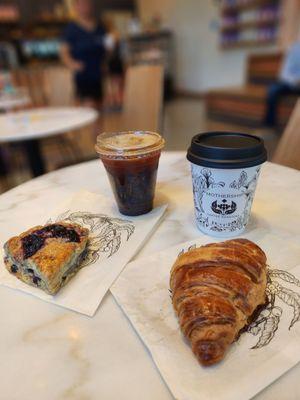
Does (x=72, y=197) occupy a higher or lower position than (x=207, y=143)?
lower

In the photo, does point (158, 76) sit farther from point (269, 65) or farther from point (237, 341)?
point (269, 65)

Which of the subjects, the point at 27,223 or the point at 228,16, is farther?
the point at 228,16

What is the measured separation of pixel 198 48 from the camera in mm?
6723

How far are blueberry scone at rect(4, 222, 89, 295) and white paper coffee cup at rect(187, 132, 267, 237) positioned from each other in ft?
0.78

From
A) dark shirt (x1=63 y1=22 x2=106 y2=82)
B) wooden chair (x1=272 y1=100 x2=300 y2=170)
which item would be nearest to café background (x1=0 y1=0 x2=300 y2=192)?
dark shirt (x1=63 y1=22 x2=106 y2=82)

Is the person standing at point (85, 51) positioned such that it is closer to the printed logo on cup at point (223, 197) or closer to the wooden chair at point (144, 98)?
the wooden chair at point (144, 98)

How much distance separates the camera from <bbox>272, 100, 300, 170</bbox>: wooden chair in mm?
1052

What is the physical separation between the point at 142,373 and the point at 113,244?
26cm

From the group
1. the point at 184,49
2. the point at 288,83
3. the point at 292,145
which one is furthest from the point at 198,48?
the point at 292,145

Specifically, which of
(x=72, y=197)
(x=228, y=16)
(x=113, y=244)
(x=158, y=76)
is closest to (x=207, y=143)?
(x=113, y=244)

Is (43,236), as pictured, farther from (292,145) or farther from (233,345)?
(292,145)

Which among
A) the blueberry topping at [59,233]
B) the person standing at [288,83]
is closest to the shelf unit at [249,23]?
the person standing at [288,83]

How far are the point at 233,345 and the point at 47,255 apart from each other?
1.01 feet

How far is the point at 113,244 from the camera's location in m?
0.60
